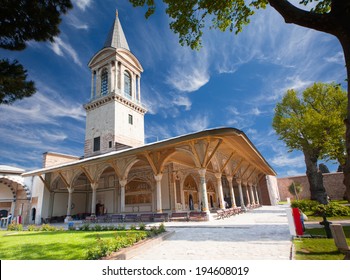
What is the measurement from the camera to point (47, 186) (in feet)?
68.5

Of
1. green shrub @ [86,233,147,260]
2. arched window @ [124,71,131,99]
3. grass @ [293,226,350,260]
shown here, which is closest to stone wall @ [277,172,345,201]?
arched window @ [124,71,131,99]

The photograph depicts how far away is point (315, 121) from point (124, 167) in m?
15.4

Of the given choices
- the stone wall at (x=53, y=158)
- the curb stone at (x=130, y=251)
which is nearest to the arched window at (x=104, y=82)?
the stone wall at (x=53, y=158)

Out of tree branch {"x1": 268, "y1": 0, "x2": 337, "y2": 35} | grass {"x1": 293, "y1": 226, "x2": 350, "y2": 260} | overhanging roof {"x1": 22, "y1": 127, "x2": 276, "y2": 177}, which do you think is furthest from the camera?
overhanging roof {"x1": 22, "y1": 127, "x2": 276, "y2": 177}

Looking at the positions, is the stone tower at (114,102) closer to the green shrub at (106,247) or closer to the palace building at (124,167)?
the palace building at (124,167)

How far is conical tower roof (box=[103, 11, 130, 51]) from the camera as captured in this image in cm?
2950

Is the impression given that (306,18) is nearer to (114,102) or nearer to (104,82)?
(114,102)

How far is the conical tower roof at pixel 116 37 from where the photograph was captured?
1161 inches

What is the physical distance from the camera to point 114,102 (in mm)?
25938

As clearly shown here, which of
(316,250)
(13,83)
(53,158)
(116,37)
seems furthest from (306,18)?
(116,37)

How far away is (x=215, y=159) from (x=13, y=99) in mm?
12212

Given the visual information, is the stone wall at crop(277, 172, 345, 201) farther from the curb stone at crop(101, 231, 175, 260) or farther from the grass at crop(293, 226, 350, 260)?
the curb stone at crop(101, 231, 175, 260)

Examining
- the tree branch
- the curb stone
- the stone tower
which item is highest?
the stone tower

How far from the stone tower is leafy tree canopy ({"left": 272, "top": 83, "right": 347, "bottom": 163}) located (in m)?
17.2
